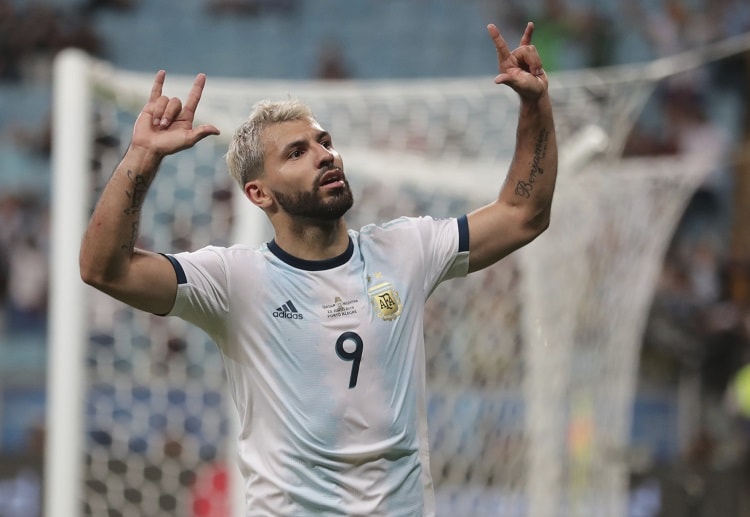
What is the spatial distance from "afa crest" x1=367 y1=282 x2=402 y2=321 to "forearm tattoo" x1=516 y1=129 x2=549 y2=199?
1.59ft

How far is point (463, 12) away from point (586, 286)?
7260 mm

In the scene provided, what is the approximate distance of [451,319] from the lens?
718 centimetres

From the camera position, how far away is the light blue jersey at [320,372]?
11.4 ft

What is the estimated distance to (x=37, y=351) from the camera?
11.0 m

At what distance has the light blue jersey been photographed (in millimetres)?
3480

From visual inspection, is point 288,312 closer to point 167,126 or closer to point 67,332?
point 167,126

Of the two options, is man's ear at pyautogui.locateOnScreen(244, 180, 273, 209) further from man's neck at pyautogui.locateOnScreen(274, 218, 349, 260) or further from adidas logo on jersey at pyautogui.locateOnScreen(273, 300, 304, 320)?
adidas logo on jersey at pyautogui.locateOnScreen(273, 300, 304, 320)

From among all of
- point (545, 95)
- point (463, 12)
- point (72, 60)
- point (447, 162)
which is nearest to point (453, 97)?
point (447, 162)

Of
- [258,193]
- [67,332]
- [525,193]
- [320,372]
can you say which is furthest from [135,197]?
[67,332]

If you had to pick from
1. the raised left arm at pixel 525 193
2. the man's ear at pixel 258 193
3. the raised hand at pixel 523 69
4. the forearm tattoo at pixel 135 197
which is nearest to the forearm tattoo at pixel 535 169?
the raised left arm at pixel 525 193

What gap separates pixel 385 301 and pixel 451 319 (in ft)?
11.8

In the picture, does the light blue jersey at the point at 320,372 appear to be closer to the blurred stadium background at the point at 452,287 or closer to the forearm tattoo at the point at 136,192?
the forearm tattoo at the point at 136,192

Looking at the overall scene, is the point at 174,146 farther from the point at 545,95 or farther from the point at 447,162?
the point at 447,162

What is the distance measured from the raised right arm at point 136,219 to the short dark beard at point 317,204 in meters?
0.34
